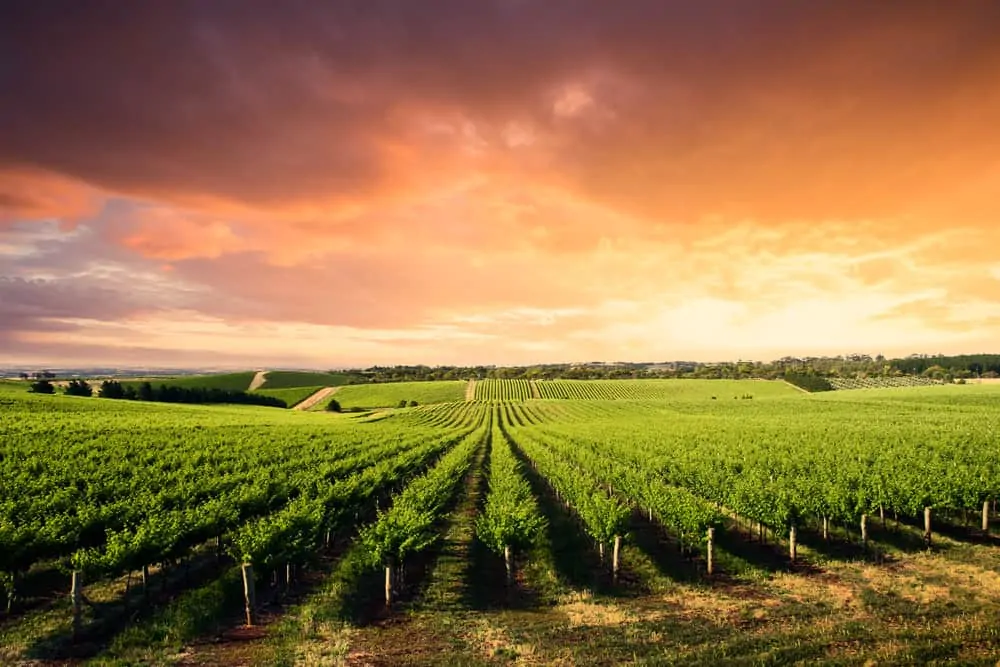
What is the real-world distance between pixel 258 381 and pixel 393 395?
6122cm

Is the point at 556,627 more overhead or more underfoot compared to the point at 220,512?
more underfoot

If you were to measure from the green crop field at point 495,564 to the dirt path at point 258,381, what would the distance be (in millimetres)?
144393

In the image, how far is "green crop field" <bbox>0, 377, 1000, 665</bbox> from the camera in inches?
556

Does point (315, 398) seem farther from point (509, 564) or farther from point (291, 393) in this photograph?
point (509, 564)

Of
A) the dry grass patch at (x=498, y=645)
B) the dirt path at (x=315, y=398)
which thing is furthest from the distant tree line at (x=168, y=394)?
the dry grass patch at (x=498, y=645)

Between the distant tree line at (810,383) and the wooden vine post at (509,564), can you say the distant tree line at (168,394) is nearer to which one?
the wooden vine post at (509,564)

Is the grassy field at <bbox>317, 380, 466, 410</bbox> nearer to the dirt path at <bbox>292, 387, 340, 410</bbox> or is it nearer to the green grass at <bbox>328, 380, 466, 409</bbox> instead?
the green grass at <bbox>328, 380, 466, 409</bbox>

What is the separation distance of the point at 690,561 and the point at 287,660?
1662 cm

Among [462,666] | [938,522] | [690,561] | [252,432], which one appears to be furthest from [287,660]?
[252,432]

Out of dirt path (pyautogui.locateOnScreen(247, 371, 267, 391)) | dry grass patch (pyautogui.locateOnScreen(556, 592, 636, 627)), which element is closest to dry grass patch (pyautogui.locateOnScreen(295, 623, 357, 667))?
dry grass patch (pyautogui.locateOnScreen(556, 592, 636, 627))

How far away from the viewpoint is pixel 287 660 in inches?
524

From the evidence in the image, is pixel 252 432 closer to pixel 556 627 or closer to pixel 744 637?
pixel 556 627

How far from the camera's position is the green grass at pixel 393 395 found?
150 metres

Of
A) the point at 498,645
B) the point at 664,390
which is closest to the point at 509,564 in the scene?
the point at 498,645
